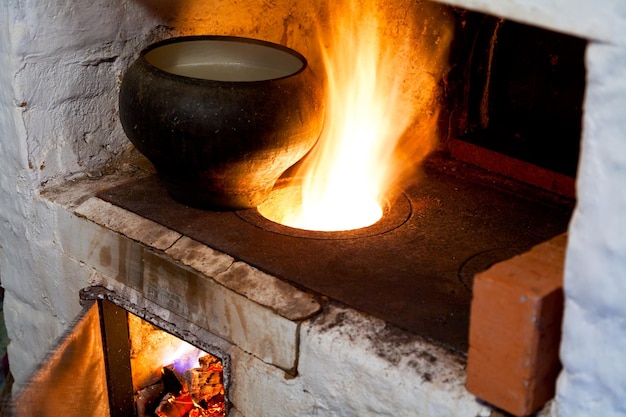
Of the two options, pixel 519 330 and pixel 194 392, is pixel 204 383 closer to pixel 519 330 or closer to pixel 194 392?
pixel 194 392

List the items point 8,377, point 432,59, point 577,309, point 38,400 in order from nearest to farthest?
point 577,309 → point 38,400 → point 432,59 → point 8,377

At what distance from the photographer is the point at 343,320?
1799mm

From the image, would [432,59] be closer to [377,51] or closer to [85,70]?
[377,51]

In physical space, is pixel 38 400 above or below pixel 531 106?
below

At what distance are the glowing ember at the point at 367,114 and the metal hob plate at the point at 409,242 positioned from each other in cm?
20

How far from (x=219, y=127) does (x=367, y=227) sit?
1.65 ft

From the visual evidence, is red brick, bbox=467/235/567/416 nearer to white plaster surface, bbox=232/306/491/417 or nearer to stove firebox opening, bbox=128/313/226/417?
white plaster surface, bbox=232/306/491/417

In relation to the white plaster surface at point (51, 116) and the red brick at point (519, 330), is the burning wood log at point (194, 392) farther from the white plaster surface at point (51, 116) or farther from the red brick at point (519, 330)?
the red brick at point (519, 330)

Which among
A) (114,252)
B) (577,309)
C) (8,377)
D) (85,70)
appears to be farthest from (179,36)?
(577,309)

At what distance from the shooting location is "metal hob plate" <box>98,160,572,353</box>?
6.11 ft

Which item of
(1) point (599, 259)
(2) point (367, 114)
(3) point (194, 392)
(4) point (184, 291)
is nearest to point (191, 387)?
(3) point (194, 392)

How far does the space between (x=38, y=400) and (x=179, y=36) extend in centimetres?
124

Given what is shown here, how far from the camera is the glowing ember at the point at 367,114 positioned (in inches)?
104

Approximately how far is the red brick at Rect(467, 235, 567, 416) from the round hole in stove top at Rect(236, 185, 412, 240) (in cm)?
73
